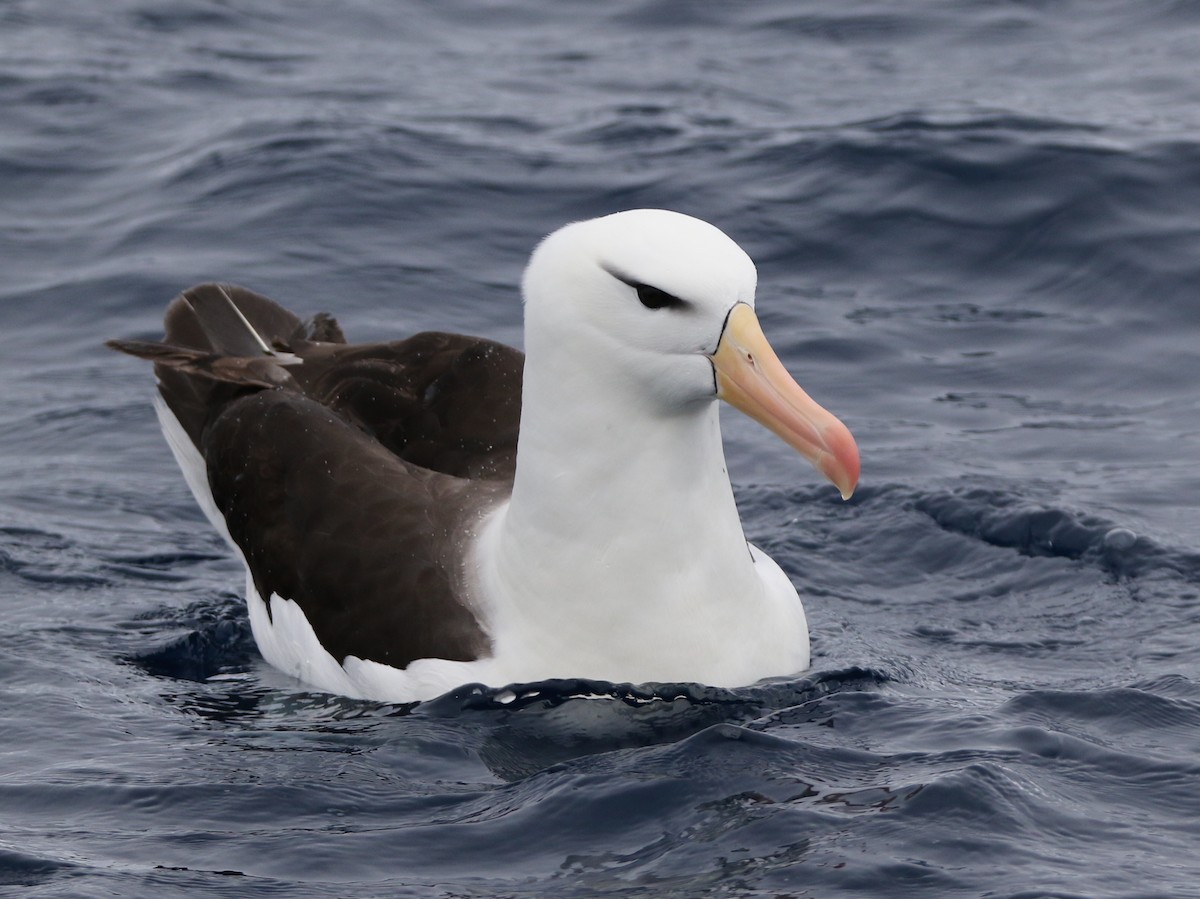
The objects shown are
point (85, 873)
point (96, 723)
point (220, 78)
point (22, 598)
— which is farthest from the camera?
point (220, 78)

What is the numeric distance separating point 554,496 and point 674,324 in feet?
2.69

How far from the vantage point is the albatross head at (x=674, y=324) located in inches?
244

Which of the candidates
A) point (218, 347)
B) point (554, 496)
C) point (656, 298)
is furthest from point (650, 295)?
point (218, 347)

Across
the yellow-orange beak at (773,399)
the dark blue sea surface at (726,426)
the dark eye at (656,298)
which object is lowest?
the dark blue sea surface at (726,426)

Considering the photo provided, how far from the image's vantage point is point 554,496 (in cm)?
672

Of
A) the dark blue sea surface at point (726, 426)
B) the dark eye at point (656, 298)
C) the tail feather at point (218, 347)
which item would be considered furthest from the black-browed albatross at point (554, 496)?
the tail feather at point (218, 347)

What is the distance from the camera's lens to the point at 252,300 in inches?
360

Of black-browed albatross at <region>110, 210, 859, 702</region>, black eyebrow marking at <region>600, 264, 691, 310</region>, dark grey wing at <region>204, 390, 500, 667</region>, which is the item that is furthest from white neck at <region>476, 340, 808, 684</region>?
black eyebrow marking at <region>600, 264, 691, 310</region>

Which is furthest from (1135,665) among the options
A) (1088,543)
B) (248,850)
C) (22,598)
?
(22,598)

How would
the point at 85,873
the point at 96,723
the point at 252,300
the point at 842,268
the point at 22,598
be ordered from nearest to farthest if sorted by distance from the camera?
the point at 85,873
the point at 96,723
the point at 22,598
the point at 252,300
the point at 842,268

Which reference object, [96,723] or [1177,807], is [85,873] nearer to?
[96,723]

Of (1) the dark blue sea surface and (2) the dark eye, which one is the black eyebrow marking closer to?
(2) the dark eye

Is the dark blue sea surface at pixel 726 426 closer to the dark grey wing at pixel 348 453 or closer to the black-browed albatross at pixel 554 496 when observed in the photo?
the black-browed albatross at pixel 554 496

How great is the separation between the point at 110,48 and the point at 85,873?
11.8 m
